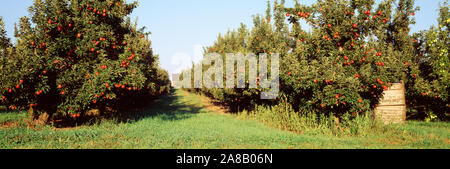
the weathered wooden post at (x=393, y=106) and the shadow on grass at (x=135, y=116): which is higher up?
the weathered wooden post at (x=393, y=106)

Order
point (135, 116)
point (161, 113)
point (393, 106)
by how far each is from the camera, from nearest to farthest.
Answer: point (393, 106)
point (135, 116)
point (161, 113)

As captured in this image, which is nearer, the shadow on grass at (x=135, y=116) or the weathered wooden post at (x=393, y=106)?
the shadow on grass at (x=135, y=116)

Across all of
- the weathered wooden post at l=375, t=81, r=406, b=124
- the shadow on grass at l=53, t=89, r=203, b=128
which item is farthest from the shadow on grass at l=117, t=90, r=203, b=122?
the weathered wooden post at l=375, t=81, r=406, b=124

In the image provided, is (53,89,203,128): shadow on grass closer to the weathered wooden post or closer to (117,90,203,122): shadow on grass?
(117,90,203,122): shadow on grass

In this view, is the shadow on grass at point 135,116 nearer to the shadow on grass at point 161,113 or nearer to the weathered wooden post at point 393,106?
the shadow on grass at point 161,113

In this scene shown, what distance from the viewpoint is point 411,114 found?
1471cm

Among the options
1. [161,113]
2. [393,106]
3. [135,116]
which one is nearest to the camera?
[393,106]

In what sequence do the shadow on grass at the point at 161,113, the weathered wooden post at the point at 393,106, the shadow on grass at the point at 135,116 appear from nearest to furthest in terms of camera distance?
the shadow on grass at the point at 135,116 → the weathered wooden post at the point at 393,106 → the shadow on grass at the point at 161,113

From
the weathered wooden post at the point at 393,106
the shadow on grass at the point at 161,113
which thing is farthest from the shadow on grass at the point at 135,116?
the weathered wooden post at the point at 393,106

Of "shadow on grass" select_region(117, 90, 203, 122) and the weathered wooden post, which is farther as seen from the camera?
"shadow on grass" select_region(117, 90, 203, 122)

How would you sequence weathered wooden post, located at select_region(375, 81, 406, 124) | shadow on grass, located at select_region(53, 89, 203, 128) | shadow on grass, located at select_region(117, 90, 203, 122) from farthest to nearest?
shadow on grass, located at select_region(117, 90, 203, 122)
weathered wooden post, located at select_region(375, 81, 406, 124)
shadow on grass, located at select_region(53, 89, 203, 128)

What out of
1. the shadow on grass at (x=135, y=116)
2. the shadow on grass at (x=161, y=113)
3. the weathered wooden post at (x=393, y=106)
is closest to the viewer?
the shadow on grass at (x=135, y=116)

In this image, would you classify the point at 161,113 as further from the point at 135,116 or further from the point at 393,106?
the point at 393,106

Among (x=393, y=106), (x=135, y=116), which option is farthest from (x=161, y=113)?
(x=393, y=106)
